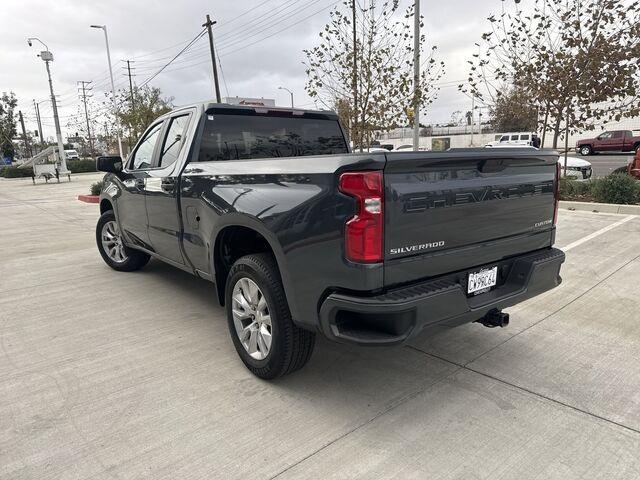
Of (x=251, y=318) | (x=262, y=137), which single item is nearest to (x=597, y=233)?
(x=262, y=137)

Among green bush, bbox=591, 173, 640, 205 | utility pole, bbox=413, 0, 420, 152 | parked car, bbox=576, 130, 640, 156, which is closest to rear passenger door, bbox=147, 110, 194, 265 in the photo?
green bush, bbox=591, 173, 640, 205

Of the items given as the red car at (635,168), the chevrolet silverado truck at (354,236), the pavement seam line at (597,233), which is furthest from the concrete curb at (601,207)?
the chevrolet silverado truck at (354,236)

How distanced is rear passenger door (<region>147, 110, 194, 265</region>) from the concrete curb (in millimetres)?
8313

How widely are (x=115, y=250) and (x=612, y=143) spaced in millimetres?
35816

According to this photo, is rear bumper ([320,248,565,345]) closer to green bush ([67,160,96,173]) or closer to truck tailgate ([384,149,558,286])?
truck tailgate ([384,149,558,286])

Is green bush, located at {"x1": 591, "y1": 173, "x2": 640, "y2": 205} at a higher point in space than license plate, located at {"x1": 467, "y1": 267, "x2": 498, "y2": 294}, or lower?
lower

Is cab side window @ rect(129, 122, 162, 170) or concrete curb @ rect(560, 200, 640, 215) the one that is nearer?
Result: cab side window @ rect(129, 122, 162, 170)

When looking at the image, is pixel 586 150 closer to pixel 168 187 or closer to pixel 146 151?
pixel 146 151

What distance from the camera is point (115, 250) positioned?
A: 6074mm

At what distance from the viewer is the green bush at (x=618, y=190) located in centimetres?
916

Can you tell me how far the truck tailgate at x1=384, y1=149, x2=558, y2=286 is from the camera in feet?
7.89

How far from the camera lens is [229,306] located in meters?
3.39

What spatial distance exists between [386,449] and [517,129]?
→ 5725cm

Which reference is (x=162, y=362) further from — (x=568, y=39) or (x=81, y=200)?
(x=81, y=200)
